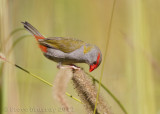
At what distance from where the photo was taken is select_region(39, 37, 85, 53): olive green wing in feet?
10.1

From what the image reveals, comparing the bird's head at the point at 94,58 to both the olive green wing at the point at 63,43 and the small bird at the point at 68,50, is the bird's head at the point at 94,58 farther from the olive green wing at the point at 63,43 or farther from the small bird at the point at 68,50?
the olive green wing at the point at 63,43

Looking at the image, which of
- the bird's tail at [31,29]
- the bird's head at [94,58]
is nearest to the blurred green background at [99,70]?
the bird's tail at [31,29]

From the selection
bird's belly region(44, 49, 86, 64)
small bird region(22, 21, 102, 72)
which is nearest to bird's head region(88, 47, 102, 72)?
small bird region(22, 21, 102, 72)

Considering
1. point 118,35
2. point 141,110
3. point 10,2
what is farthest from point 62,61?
point 118,35

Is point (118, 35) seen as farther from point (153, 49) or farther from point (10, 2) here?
point (10, 2)

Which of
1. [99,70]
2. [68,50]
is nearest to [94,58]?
[68,50]

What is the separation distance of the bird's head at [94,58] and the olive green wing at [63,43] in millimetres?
187

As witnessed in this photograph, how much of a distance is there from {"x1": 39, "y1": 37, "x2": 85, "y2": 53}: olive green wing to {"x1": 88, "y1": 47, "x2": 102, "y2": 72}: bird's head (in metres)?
0.19

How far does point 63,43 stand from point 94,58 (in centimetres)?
39

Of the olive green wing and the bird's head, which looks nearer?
the bird's head

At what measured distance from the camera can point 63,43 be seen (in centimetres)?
313

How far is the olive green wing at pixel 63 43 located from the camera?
10.1ft

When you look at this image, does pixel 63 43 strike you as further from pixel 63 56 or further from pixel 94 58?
pixel 94 58

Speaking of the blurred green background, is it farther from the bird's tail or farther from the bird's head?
the bird's head
